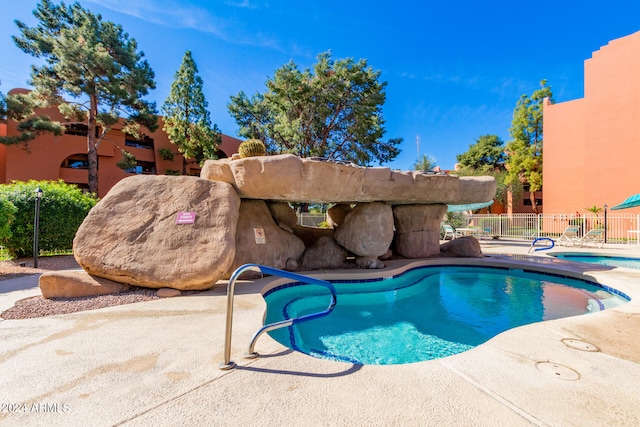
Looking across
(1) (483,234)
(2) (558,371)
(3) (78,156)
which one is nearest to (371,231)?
(2) (558,371)

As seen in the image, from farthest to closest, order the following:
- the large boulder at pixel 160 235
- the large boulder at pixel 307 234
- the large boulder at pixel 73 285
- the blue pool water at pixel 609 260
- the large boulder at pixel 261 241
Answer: the blue pool water at pixel 609 260 → the large boulder at pixel 307 234 → the large boulder at pixel 261 241 → the large boulder at pixel 160 235 → the large boulder at pixel 73 285

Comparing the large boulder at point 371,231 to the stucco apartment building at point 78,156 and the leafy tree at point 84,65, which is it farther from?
the stucco apartment building at point 78,156

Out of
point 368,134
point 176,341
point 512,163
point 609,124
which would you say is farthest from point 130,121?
point 512,163

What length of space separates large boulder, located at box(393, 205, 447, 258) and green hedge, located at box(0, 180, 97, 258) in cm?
993

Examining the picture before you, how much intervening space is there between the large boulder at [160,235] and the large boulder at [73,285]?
0.12 metres

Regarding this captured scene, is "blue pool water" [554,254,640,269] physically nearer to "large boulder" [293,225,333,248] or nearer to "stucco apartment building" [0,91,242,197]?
"large boulder" [293,225,333,248]

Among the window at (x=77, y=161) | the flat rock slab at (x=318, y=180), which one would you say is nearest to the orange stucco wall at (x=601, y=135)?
the flat rock slab at (x=318, y=180)

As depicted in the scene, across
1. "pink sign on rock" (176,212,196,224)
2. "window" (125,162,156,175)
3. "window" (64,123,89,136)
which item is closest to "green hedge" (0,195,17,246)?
"pink sign on rock" (176,212,196,224)

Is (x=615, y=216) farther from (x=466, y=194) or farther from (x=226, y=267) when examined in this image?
(x=226, y=267)

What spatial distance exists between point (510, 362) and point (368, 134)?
57.5 feet

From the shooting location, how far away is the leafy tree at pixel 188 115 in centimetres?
1995

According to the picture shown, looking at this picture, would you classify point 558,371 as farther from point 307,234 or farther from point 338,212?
point 338,212

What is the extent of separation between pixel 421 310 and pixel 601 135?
69.2 feet

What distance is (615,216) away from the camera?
15453mm
